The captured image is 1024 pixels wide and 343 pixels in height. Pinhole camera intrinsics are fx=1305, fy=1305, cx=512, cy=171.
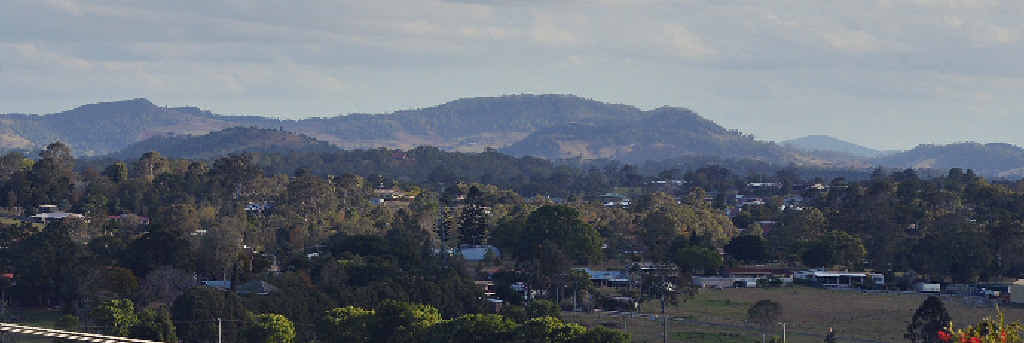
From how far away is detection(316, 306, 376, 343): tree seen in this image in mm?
46312

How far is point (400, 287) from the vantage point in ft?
183

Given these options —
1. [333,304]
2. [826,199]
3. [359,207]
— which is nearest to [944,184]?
[826,199]

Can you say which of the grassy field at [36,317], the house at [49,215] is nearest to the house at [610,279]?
the grassy field at [36,317]

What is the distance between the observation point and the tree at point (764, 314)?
195ft

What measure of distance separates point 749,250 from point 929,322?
118ft

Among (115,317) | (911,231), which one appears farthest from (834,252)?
(115,317)

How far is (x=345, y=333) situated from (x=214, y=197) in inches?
2408

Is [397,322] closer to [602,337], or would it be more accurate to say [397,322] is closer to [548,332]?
[548,332]

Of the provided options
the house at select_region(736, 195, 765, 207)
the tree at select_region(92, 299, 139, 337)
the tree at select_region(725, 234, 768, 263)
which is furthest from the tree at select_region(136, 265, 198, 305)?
the house at select_region(736, 195, 765, 207)

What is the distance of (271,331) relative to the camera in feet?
152

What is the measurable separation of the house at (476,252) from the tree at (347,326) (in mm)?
36551

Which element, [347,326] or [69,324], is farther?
[69,324]

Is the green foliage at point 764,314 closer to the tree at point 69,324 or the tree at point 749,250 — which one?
the tree at point 749,250

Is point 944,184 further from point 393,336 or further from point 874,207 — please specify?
point 393,336
